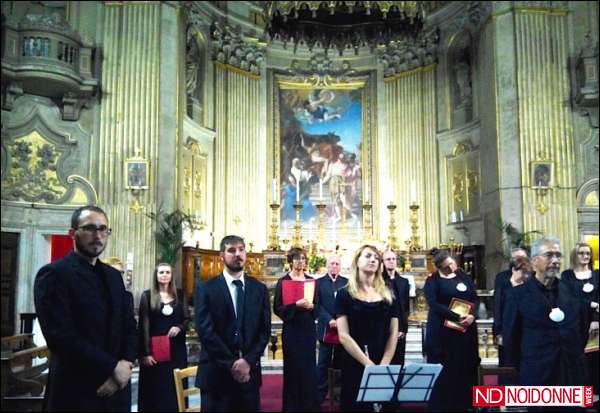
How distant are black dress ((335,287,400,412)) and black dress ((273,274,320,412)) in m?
1.64

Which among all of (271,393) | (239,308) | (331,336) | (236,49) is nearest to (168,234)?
(271,393)

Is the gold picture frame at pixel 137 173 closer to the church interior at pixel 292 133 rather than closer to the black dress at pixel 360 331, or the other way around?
the church interior at pixel 292 133

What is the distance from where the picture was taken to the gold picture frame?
12461 millimetres

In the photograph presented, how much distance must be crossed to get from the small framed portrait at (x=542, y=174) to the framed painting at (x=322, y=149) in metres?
5.34

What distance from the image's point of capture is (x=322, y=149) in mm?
17734

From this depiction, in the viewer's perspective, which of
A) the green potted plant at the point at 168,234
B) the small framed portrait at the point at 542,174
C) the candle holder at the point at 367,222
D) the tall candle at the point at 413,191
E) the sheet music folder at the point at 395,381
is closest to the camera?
the sheet music folder at the point at 395,381

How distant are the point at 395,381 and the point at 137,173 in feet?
33.1

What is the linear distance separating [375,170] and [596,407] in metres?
12.2

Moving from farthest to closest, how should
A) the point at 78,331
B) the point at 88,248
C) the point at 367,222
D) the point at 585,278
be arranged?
the point at 367,222
the point at 585,278
the point at 88,248
the point at 78,331

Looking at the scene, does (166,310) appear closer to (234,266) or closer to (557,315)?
(234,266)

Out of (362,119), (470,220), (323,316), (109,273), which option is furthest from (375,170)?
(109,273)

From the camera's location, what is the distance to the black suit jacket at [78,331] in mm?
2830

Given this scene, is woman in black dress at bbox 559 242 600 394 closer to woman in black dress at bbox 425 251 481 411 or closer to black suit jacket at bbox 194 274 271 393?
woman in black dress at bbox 425 251 481 411

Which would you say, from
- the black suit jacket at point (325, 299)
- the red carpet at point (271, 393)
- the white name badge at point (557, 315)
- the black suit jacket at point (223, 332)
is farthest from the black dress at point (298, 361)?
Answer: the white name badge at point (557, 315)
